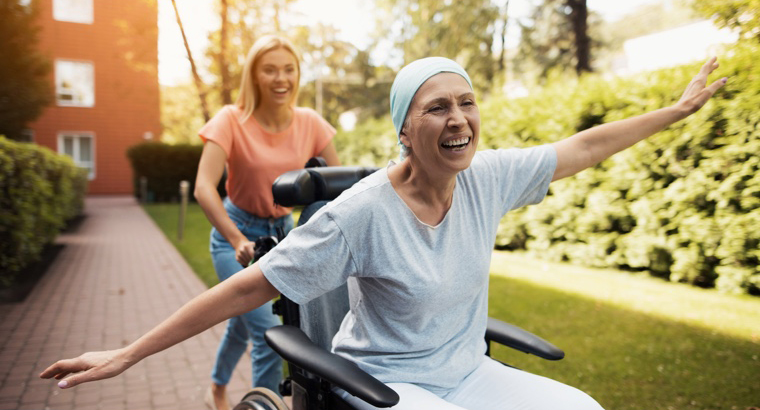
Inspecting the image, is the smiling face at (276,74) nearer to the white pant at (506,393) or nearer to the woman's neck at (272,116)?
the woman's neck at (272,116)

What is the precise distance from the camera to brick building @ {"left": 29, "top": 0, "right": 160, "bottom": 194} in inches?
957

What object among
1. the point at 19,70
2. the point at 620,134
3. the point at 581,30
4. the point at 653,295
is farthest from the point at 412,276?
the point at 19,70

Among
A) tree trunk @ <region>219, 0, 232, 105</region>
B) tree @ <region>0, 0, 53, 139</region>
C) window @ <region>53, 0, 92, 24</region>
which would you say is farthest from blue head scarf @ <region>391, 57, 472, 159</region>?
window @ <region>53, 0, 92, 24</region>

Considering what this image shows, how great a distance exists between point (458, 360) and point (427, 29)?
2292cm

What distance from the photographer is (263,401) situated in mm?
2078

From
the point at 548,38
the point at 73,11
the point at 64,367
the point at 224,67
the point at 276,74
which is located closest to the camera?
the point at 64,367

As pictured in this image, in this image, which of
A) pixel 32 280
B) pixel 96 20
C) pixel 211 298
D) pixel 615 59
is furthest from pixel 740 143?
pixel 615 59

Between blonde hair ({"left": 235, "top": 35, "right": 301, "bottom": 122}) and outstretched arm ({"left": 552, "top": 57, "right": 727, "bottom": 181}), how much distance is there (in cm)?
136

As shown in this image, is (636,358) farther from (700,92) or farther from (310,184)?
(310,184)

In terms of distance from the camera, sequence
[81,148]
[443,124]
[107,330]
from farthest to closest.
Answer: [81,148] → [107,330] → [443,124]

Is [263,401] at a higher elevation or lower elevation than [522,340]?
lower

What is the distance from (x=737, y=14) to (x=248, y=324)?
4277 millimetres

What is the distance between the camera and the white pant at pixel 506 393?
1836 millimetres

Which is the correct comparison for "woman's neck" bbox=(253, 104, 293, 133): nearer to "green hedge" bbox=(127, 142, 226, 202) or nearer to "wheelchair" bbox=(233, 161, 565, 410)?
"wheelchair" bbox=(233, 161, 565, 410)
